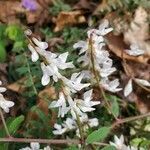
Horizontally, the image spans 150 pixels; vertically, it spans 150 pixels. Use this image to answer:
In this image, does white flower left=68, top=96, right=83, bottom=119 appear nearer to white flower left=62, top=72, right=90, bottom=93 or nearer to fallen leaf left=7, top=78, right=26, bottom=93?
white flower left=62, top=72, right=90, bottom=93

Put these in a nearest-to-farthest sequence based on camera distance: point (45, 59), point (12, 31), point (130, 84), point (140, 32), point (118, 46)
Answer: point (45, 59), point (130, 84), point (12, 31), point (118, 46), point (140, 32)

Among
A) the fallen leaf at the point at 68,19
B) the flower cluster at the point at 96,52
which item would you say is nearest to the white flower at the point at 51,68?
the flower cluster at the point at 96,52

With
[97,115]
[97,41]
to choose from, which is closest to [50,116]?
[97,115]

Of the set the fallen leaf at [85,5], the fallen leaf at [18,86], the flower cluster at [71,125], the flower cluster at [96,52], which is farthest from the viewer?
the fallen leaf at [85,5]

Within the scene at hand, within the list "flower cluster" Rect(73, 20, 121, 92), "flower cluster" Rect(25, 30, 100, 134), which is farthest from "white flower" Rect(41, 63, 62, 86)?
"flower cluster" Rect(73, 20, 121, 92)

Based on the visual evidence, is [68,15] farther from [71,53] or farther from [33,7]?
[71,53]

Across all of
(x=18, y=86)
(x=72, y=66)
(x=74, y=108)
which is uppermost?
(x=72, y=66)

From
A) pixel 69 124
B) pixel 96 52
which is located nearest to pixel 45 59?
pixel 96 52

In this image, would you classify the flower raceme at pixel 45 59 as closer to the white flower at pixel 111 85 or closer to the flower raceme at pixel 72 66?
the flower raceme at pixel 72 66

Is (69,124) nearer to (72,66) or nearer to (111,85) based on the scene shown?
(111,85)
